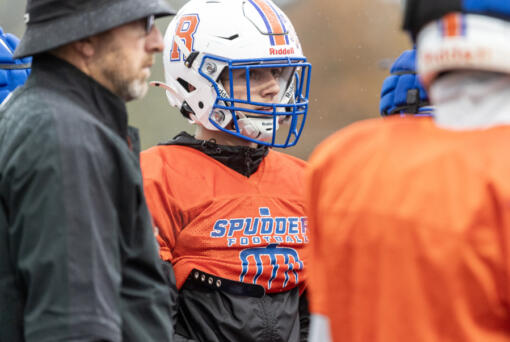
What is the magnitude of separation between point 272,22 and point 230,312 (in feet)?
2.49

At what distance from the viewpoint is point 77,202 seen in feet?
3.37

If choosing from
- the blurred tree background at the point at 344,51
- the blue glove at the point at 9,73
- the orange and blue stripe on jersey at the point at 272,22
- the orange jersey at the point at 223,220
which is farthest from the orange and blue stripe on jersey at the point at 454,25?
the blurred tree background at the point at 344,51

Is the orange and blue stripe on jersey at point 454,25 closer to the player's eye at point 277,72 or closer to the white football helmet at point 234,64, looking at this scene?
the white football helmet at point 234,64

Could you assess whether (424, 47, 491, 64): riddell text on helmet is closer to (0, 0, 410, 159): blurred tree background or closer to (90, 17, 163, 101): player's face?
(90, 17, 163, 101): player's face

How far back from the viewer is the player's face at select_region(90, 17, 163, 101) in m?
1.19

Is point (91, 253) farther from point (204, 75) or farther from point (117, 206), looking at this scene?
point (204, 75)

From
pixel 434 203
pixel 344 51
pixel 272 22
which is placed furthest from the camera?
pixel 344 51

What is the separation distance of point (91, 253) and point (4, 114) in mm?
315

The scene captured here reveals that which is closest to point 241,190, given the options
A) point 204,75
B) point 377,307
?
point 204,75

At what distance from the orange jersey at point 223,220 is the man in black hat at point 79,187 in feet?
1.39

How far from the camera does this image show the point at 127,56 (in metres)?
1.20

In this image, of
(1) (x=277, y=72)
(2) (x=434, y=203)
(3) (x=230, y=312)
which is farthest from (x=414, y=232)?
(1) (x=277, y=72)

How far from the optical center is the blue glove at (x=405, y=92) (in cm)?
176

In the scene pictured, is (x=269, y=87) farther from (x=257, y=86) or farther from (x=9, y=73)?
(x=9, y=73)
